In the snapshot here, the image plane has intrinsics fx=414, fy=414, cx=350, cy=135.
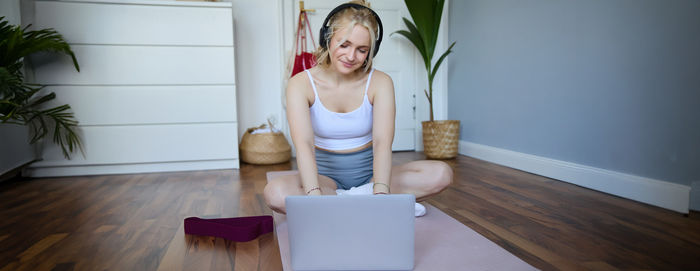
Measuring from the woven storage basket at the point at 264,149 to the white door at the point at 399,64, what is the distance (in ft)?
3.28

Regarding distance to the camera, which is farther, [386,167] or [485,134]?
[485,134]

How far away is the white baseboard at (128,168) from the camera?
2766mm

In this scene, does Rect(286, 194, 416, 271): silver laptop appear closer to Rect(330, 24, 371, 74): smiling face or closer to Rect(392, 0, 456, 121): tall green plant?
Rect(330, 24, 371, 74): smiling face

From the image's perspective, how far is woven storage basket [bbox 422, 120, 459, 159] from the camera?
3289 mm

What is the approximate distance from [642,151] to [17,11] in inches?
138

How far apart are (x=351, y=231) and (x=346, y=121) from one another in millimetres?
511

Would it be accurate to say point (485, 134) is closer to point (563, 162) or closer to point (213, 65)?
point (563, 162)

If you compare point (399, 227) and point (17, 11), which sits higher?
point (17, 11)

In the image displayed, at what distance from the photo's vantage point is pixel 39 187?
7.86 ft

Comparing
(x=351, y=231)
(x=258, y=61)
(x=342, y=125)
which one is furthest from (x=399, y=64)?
(x=351, y=231)

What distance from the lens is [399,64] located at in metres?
3.77

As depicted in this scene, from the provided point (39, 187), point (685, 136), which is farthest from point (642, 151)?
point (39, 187)

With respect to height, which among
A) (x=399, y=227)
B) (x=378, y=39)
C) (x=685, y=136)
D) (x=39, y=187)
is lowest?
(x=39, y=187)

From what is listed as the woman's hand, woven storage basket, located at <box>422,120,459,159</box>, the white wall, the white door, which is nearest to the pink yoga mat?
the woman's hand
